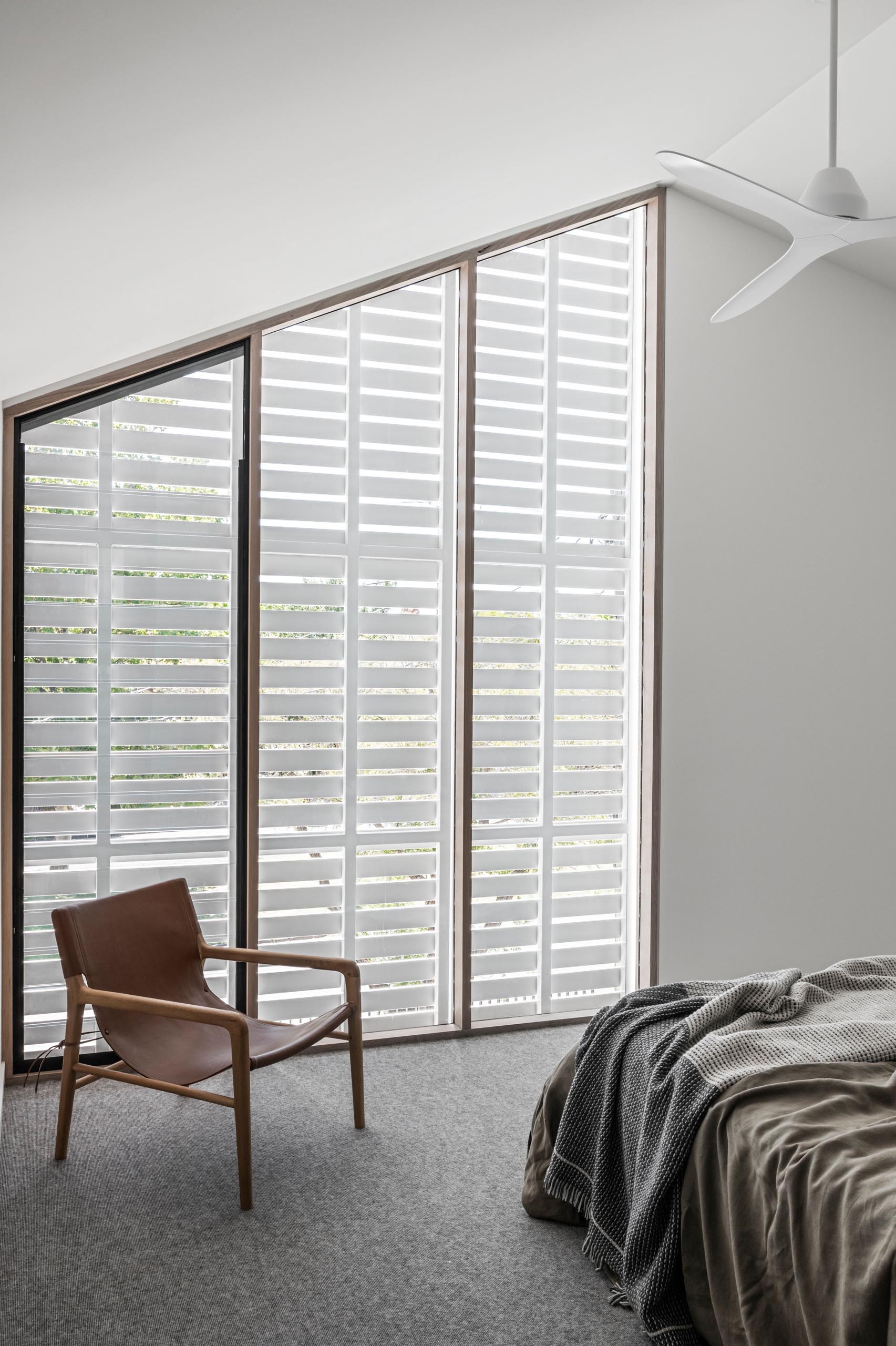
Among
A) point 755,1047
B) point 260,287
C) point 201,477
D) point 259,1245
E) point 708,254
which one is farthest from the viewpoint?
point 708,254

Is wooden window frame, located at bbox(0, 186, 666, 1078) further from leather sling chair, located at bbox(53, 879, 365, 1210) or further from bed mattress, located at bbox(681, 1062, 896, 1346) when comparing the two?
bed mattress, located at bbox(681, 1062, 896, 1346)

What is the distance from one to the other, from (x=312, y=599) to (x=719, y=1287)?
2.54 metres

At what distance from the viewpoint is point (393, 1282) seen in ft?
7.20

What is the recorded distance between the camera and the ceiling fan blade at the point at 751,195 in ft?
6.75

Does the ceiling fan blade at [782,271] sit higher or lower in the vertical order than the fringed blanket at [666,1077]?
higher

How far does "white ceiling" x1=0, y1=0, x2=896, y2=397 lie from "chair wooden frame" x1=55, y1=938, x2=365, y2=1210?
172 centimetres

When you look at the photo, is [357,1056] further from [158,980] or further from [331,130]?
[331,130]

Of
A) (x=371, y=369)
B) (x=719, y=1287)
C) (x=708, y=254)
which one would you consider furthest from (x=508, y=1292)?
(x=708, y=254)

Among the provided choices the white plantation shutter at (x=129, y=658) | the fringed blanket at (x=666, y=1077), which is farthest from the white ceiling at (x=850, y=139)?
the fringed blanket at (x=666, y=1077)

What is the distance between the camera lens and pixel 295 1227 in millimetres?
2418

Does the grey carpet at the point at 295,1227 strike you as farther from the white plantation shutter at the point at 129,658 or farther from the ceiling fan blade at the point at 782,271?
the ceiling fan blade at the point at 782,271

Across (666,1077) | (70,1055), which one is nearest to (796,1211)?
(666,1077)

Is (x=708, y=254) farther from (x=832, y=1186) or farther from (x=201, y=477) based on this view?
(x=832, y=1186)

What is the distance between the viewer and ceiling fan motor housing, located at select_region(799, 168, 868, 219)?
2.09 metres
